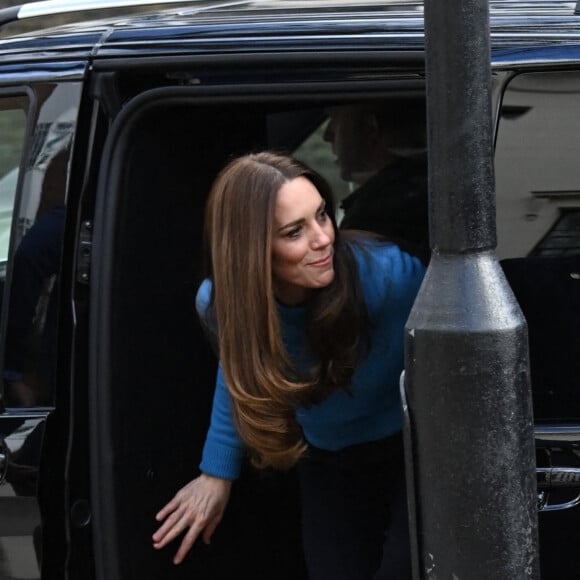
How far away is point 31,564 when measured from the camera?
2.23m

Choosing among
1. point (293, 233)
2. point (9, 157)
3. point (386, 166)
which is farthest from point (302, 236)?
point (386, 166)

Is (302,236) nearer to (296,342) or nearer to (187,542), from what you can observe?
(296,342)

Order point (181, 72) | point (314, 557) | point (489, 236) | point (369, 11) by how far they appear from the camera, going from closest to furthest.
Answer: point (489, 236), point (181, 72), point (369, 11), point (314, 557)

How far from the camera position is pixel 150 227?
2.40 m

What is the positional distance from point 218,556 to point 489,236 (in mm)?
1226

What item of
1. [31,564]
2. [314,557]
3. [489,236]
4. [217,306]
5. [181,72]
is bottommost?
[314,557]

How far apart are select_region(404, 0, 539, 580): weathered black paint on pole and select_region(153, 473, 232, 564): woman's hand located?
82cm

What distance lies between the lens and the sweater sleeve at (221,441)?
2.43m

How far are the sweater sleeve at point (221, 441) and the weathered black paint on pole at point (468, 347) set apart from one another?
758mm

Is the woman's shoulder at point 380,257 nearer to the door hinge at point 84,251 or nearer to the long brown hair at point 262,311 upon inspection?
the long brown hair at point 262,311

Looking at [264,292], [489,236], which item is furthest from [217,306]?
[489,236]

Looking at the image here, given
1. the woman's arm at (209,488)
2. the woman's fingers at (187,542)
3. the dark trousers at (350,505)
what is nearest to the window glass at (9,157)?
the woman's arm at (209,488)

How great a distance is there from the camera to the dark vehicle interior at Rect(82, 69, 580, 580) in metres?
2.22

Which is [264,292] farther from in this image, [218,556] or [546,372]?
[218,556]
